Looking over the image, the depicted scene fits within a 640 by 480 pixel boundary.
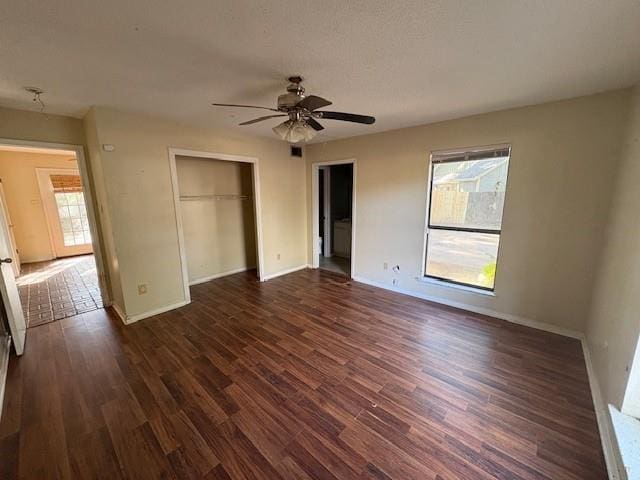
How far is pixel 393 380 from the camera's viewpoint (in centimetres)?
208

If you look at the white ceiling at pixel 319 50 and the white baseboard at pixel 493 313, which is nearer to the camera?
the white ceiling at pixel 319 50

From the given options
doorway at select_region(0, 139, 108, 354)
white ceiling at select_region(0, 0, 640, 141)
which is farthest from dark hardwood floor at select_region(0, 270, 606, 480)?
white ceiling at select_region(0, 0, 640, 141)

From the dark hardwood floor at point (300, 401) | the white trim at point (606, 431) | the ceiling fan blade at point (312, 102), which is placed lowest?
the dark hardwood floor at point (300, 401)

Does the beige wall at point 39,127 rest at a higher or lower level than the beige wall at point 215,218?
higher

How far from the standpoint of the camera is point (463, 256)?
3.35 meters

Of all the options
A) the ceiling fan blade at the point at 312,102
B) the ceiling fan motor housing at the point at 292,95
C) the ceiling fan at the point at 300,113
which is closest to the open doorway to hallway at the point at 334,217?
the ceiling fan at the point at 300,113

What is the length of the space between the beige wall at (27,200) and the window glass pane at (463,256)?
796 cm

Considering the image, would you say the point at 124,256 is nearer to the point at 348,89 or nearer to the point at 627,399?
the point at 348,89

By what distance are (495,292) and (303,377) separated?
99.5 inches

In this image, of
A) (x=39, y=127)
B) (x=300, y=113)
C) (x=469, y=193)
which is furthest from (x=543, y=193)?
(x=39, y=127)

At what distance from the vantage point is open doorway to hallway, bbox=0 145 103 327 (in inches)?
Result: 179

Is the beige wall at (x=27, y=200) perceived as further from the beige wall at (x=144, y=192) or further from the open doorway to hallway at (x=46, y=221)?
the beige wall at (x=144, y=192)

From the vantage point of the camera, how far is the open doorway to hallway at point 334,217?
18.0 feet

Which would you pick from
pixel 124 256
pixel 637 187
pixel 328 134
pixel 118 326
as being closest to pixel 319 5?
pixel 637 187
